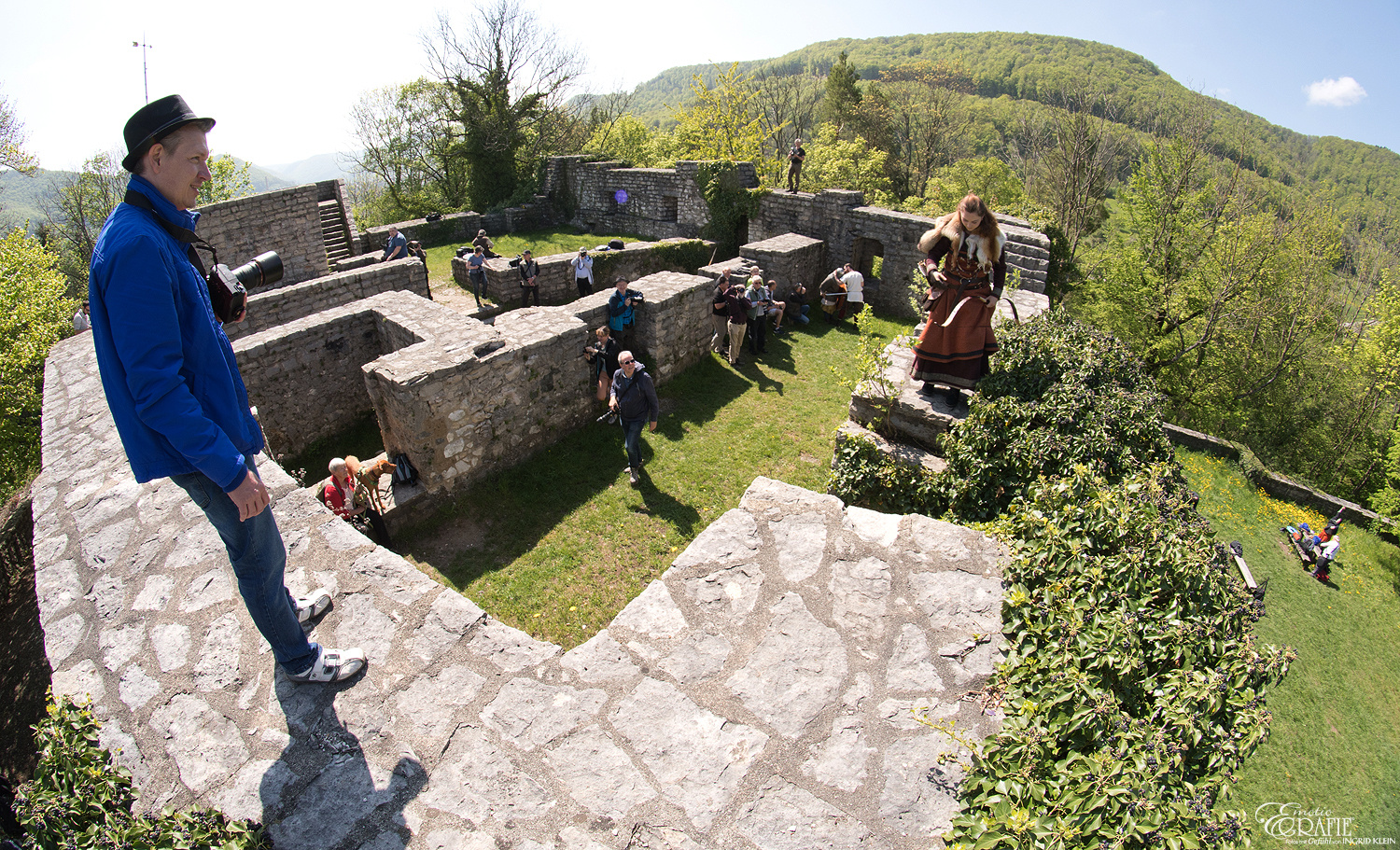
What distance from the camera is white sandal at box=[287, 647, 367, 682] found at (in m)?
2.54

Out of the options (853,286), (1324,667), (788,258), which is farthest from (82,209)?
(1324,667)

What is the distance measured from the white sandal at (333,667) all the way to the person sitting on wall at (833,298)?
11.3 metres

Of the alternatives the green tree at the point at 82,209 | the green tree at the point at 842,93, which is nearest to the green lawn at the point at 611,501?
the green tree at the point at 842,93

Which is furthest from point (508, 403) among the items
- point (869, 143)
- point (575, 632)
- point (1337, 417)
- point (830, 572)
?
point (869, 143)

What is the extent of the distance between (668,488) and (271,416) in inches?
204

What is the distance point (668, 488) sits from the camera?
733 centimetres

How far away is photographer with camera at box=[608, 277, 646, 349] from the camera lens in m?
5.50

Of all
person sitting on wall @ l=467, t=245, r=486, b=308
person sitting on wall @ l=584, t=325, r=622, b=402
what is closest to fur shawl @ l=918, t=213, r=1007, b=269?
person sitting on wall @ l=584, t=325, r=622, b=402

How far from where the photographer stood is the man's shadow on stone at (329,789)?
2072 mm

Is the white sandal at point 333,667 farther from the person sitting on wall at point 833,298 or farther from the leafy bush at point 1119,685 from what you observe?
the person sitting on wall at point 833,298

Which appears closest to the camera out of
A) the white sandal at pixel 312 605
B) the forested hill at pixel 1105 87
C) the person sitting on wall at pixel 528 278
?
the white sandal at pixel 312 605

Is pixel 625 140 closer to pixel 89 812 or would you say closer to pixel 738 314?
pixel 738 314

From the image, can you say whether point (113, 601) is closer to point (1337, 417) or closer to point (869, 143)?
point (1337, 417)

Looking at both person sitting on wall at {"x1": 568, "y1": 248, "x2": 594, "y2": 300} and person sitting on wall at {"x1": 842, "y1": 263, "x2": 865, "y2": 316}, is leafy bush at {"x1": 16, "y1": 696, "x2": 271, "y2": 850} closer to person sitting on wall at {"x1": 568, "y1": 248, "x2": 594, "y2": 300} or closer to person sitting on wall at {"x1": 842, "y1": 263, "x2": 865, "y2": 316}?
person sitting on wall at {"x1": 568, "y1": 248, "x2": 594, "y2": 300}
